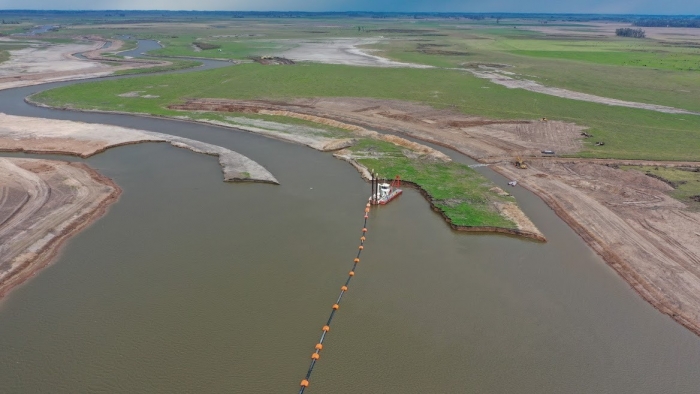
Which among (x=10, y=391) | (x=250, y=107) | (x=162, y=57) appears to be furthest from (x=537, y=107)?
(x=162, y=57)

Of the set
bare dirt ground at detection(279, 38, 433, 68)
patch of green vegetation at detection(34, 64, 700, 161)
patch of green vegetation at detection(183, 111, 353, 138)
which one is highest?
bare dirt ground at detection(279, 38, 433, 68)

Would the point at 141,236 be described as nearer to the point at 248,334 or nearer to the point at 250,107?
the point at 248,334

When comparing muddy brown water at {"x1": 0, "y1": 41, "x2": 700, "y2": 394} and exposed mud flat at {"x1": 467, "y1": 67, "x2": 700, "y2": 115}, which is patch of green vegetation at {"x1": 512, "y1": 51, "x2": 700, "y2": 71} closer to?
exposed mud flat at {"x1": 467, "y1": 67, "x2": 700, "y2": 115}

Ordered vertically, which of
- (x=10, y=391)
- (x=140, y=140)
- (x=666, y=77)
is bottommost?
(x=10, y=391)

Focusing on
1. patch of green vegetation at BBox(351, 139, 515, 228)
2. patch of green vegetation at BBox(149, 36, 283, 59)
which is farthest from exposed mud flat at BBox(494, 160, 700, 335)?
patch of green vegetation at BBox(149, 36, 283, 59)

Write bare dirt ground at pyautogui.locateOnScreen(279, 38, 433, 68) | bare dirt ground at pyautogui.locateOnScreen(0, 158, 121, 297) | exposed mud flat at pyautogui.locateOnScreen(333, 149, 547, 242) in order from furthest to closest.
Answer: bare dirt ground at pyautogui.locateOnScreen(279, 38, 433, 68), exposed mud flat at pyautogui.locateOnScreen(333, 149, 547, 242), bare dirt ground at pyautogui.locateOnScreen(0, 158, 121, 297)

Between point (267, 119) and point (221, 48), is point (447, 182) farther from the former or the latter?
point (221, 48)

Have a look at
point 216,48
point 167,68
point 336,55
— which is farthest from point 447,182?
point 216,48
